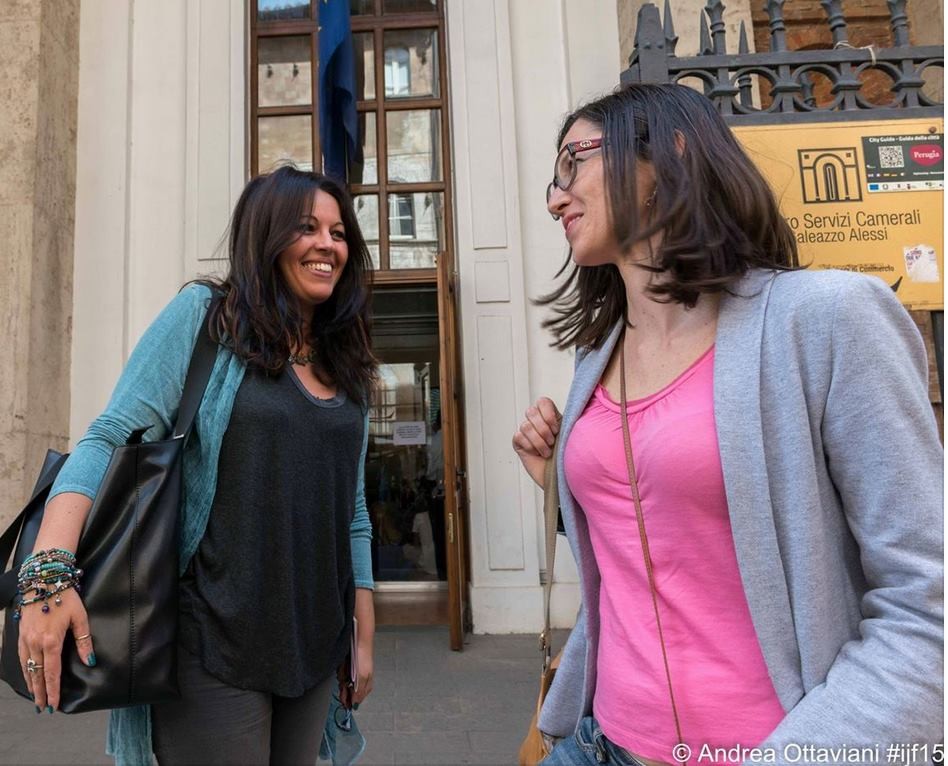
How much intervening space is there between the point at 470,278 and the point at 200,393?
13.2 ft

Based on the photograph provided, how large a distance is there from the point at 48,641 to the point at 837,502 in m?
1.43

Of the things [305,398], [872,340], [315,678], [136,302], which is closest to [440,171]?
[136,302]

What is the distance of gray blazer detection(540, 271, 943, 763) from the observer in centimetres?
81

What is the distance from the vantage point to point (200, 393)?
4.93ft

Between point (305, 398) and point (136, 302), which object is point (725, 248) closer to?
point (305, 398)

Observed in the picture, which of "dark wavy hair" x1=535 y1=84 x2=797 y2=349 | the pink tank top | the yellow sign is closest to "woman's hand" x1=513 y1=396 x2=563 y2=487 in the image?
the pink tank top

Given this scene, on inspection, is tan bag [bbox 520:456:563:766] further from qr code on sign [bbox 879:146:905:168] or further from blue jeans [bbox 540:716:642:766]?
qr code on sign [bbox 879:146:905:168]

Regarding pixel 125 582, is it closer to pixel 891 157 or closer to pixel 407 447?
pixel 891 157

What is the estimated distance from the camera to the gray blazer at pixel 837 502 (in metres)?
0.81

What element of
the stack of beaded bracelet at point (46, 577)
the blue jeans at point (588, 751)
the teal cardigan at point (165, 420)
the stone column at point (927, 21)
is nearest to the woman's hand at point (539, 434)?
the blue jeans at point (588, 751)

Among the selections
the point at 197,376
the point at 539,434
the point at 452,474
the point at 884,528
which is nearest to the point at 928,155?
the point at 539,434

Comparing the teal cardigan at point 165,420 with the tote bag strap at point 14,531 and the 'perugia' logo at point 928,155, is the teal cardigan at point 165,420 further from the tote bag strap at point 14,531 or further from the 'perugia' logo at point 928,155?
the 'perugia' logo at point 928,155

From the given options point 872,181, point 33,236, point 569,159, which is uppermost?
point 33,236

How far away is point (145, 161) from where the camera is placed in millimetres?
5426
